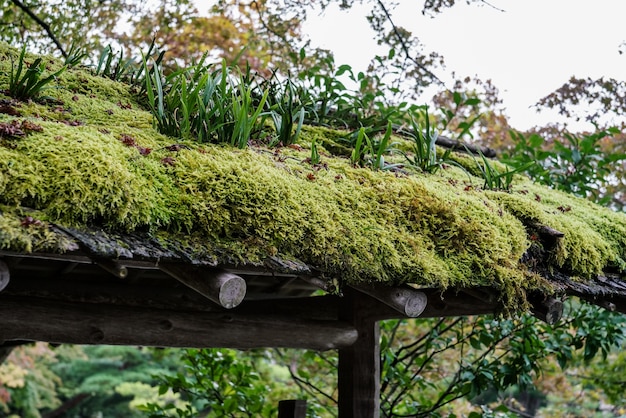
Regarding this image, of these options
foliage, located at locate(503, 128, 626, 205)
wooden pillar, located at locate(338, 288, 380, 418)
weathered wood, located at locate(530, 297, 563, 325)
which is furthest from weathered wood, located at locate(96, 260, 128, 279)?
foliage, located at locate(503, 128, 626, 205)

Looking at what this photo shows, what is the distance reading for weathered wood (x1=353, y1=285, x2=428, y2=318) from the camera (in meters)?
2.67

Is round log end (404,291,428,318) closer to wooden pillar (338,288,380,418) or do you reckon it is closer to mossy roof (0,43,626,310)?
mossy roof (0,43,626,310)

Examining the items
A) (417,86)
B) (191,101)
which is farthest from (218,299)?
(417,86)

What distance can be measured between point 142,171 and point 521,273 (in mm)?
1714

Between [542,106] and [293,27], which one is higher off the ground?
[293,27]

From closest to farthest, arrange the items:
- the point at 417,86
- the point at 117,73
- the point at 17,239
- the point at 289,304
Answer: the point at 17,239, the point at 289,304, the point at 117,73, the point at 417,86

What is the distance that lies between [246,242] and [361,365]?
164 centimetres

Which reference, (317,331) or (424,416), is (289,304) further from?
(424,416)

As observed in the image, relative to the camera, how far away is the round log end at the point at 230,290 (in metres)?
2.07

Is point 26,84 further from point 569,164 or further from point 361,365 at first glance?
point 569,164

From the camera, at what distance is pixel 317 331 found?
343 centimetres

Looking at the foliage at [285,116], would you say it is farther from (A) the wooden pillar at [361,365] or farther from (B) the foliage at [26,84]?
(B) the foliage at [26,84]

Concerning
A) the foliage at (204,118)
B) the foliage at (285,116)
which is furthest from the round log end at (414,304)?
the foliage at (285,116)

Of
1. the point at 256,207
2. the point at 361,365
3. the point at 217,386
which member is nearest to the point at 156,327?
the point at 256,207
